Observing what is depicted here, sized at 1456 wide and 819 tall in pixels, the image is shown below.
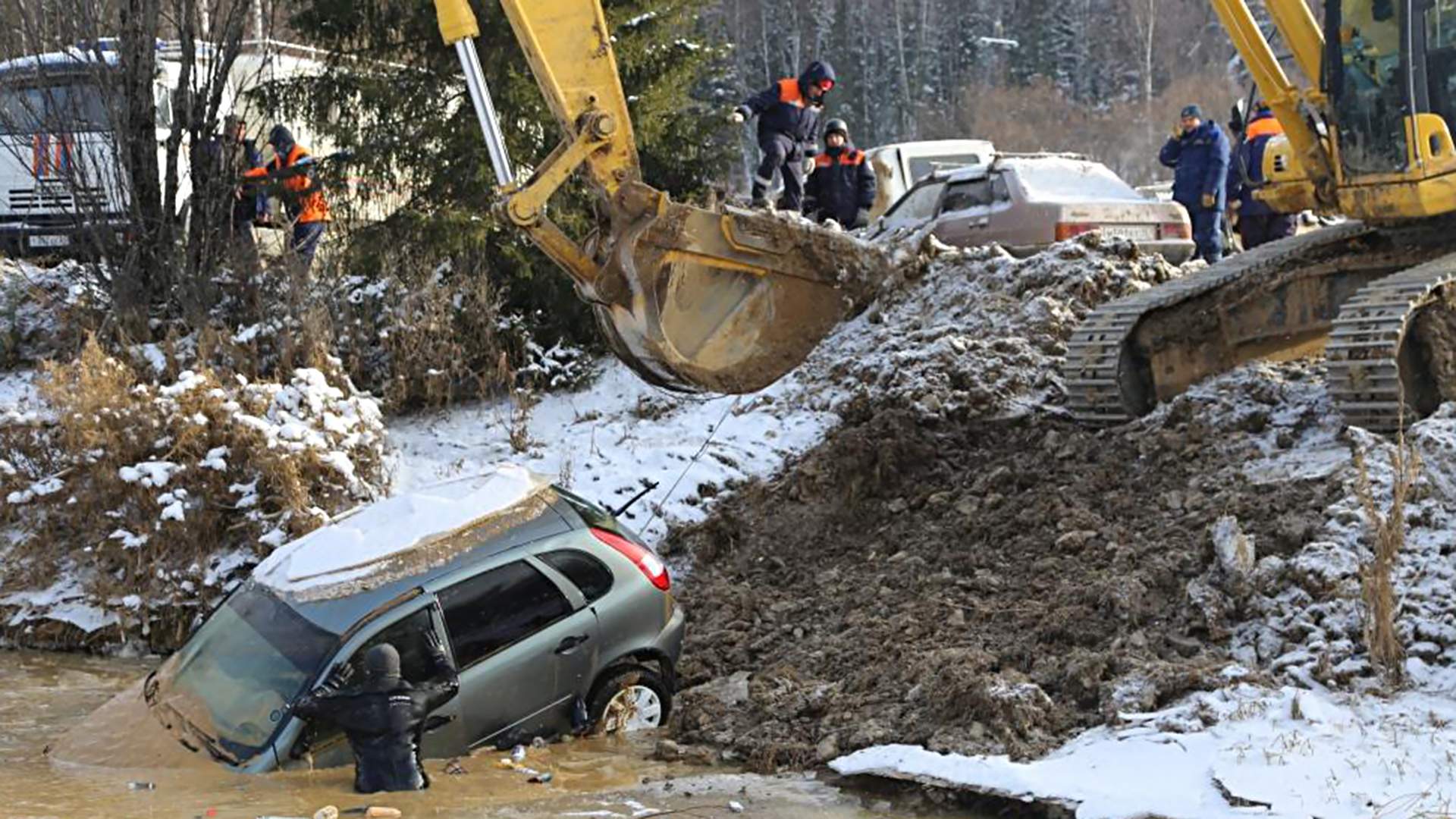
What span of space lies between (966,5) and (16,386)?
181 feet

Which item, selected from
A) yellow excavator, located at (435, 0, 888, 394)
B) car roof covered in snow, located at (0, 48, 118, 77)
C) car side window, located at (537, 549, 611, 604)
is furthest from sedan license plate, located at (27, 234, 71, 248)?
car side window, located at (537, 549, 611, 604)

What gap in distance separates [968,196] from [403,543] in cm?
930

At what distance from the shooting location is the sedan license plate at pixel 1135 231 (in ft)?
54.2

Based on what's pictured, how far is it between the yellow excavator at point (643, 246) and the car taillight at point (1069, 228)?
198 inches

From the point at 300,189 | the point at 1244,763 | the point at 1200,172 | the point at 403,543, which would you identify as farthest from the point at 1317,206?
the point at 300,189

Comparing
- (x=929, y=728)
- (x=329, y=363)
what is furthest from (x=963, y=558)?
(x=329, y=363)

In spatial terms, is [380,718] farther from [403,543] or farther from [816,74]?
[816,74]

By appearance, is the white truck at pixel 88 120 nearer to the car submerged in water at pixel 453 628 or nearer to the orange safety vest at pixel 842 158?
the orange safety vest at pixel 842 158

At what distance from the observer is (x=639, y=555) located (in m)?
9.71

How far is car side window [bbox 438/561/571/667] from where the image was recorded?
893cm

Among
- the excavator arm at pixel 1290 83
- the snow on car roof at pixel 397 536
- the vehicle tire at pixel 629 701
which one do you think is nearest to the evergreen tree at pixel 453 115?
the excavator arm at pixel 1290 83

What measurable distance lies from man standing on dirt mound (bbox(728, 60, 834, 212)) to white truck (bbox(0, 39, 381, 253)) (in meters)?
4.32

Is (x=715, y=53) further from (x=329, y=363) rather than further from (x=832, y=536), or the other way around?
(x=832, y=536)

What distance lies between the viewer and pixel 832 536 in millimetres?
12750
